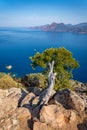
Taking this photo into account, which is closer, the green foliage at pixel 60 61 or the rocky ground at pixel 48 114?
the rocky ground at pixel 48 114

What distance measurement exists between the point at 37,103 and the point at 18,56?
340 feet

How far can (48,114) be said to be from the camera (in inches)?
541

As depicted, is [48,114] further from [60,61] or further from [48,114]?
[60,61]

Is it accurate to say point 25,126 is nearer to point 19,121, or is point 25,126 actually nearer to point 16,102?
point 19,121

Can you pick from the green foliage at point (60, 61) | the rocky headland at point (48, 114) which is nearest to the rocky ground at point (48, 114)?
the rocky headland at point (48, 114)

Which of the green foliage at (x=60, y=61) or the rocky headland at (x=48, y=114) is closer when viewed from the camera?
the rocky headland at (x=48, y=114)

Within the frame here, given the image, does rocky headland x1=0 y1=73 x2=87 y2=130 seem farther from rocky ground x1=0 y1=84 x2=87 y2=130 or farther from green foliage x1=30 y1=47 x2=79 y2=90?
green foliage x1=30 y1=47 x2=79 y2=90

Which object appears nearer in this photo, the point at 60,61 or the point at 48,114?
the point at 48,114

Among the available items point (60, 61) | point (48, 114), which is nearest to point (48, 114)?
point (48, 114)

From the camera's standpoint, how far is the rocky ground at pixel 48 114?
44.9 ft

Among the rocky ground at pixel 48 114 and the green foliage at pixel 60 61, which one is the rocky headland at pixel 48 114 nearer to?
the rocky ground at pixel 48 114

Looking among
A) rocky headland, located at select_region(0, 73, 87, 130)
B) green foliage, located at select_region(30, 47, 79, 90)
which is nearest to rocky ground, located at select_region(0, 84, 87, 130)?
rocky headland, located at select_region(0, 73, 87, 130)

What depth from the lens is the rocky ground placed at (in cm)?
1369

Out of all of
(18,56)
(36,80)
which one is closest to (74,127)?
(36,80)
